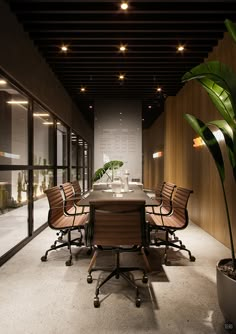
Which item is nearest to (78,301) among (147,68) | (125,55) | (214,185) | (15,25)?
(214,185)

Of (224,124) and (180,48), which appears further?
(180,48)

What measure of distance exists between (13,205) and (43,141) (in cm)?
192

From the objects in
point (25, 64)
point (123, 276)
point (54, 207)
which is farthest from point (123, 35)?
point (123, 276)

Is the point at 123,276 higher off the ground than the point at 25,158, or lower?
lower

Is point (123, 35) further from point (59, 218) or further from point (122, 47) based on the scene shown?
point (59, 218)

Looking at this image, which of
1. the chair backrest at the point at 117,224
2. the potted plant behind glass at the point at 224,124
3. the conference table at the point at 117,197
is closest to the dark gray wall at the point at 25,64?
the conference table at the point at 117,197

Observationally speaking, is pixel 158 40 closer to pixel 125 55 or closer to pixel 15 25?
pixel 125 55

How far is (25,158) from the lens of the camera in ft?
16.8

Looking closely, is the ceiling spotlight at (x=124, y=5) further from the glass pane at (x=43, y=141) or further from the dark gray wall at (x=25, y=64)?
the glass pane at (x=43, y=141)

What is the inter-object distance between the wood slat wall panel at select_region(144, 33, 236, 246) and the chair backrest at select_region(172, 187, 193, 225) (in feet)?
2.62

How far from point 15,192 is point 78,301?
202 inches

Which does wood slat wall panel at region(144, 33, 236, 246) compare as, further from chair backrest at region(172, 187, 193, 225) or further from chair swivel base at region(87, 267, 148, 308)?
chair swivel base at region(87, 267, 148, 308)

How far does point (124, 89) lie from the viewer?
7180 millimetres

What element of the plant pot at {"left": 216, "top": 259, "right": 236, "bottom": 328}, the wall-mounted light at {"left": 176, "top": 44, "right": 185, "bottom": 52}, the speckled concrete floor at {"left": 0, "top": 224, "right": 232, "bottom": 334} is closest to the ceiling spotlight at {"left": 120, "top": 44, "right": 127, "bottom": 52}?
the wall-mounted light at {"left": 176, "top": 44, "right": 185, "bottom": 52}
